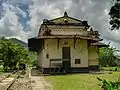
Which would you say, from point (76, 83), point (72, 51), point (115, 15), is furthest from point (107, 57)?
point (115, 15)

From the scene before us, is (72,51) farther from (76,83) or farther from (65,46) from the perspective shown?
(76,83)

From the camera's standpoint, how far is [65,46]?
36.3 meters

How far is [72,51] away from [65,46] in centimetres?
97

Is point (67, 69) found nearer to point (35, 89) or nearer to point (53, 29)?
point (53, 29)

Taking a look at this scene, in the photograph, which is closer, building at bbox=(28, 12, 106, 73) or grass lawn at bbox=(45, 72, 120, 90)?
grass lawn at bbox=(45, 72, 120, 90)

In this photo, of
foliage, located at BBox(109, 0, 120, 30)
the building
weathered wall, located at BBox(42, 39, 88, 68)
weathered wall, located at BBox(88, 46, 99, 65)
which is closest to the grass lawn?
foliage, located at BBox(109, 0, 120, 30)

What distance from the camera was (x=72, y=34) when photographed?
38031 millimetres

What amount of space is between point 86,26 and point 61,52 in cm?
510

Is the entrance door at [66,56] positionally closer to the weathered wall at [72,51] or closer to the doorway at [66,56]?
the doorway at [66,56]

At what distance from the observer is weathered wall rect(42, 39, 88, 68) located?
35844mm

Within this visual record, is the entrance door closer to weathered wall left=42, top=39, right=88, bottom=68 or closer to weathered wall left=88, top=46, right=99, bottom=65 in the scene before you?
weathered wall left=42, top=39, right=88, bottom=68

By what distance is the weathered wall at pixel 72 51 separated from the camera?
35.8 meters

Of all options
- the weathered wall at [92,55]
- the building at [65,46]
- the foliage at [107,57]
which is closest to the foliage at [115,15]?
the building at [65,46]

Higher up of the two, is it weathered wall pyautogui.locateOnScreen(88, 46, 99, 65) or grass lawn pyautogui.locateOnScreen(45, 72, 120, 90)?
weathered wall pyautogui.locateOnScreen(88, 46, 99, 65)
